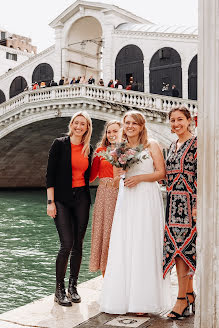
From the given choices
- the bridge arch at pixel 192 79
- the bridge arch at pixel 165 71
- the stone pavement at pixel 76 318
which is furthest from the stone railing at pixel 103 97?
the stone pavement at pixel 76 318

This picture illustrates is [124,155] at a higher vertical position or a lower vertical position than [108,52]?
lower

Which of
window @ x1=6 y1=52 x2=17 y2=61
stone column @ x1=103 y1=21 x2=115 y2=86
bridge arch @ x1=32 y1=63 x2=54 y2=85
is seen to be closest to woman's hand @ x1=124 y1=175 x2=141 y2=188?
stone column @ x1=103 y1=21 x2=115 y2=86

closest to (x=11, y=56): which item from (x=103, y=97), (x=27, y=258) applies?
(x=103, y=97)

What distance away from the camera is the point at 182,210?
2926 millimetres

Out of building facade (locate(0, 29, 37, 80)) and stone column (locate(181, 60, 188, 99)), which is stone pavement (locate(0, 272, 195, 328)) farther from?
building facade (locate(0, 29, 37, 80))

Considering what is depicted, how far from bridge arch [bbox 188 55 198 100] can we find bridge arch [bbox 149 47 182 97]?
36 cm

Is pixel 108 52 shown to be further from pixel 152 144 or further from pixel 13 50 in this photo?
pixel 13 50

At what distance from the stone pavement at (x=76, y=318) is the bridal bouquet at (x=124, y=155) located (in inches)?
38.7

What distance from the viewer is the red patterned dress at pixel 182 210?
9.53ft

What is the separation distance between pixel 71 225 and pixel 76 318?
0.69 m

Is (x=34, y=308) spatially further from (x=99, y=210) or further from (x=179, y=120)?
(x=179, y=120)

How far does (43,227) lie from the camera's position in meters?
10.2

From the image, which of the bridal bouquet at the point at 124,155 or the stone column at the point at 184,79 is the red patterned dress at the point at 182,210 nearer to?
the bridal bouquet at the point at 124,155

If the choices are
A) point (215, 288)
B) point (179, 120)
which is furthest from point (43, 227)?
point (215, 288)
